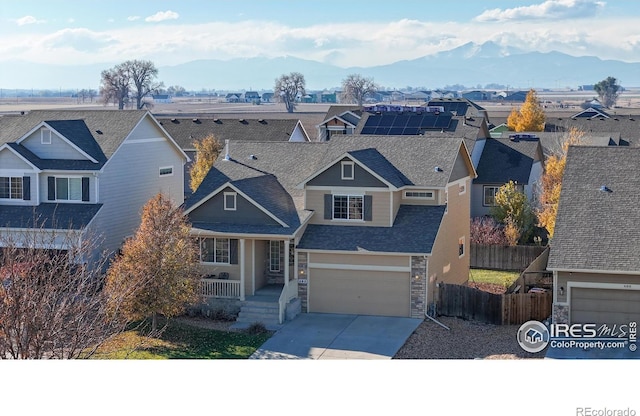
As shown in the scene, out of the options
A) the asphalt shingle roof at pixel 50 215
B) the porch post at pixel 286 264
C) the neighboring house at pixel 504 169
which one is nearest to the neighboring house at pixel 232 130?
the neighboring house at pixel 504 169

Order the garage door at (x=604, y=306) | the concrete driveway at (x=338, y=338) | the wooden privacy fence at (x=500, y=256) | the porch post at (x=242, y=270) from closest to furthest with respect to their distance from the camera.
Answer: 1. the garage door at (x=604, y=306)
2. the concrete driveway at (x=338, y=338)
3. the porch post at (x=242, y=270)
4. the wooden privacy fence at (x=500, y=256)

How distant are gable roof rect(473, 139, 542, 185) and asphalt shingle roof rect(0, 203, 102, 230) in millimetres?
20332

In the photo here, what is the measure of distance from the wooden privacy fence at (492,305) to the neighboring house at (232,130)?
26271 mm

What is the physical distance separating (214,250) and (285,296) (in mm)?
3151

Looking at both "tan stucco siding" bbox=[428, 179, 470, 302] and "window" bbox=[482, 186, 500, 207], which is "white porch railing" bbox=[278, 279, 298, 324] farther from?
"window" bbox=[482, 186, 500, 207]

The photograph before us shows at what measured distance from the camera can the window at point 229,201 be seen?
2770 centimetres

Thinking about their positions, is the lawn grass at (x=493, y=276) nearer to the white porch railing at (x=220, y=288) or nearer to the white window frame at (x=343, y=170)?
the white window frame at (x=343, y=170)

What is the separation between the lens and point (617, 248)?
2209 centimetres

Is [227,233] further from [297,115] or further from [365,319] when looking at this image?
[297,115]

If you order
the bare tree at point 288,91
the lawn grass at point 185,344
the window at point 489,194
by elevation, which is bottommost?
the lawn grass at point 185,344

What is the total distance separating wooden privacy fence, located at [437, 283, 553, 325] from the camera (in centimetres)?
2520

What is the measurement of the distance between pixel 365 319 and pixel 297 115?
57578 millimetres

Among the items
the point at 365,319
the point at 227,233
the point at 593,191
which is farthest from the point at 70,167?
the point at 593,191

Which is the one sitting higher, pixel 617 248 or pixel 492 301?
pixel 617 248
